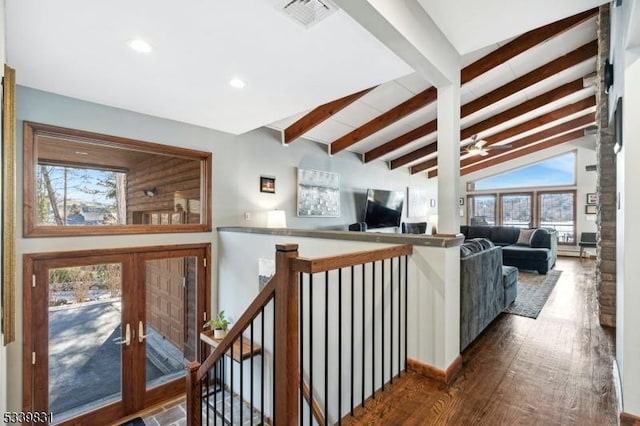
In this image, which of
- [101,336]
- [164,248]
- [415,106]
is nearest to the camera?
[101,336]

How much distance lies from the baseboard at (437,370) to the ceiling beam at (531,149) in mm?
8683

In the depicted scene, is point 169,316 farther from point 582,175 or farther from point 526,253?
point 582,175

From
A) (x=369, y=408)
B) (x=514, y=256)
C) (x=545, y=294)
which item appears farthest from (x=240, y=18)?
(x=514, y=256)

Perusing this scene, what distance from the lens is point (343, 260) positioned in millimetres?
1708

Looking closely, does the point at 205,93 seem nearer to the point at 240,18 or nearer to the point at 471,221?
the point at 240,18

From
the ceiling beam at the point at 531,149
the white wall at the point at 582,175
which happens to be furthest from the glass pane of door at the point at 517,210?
the ceiling beam at the point at 531,149

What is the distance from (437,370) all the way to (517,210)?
9.37m

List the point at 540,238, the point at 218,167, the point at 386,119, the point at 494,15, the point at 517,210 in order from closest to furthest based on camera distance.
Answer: the point at 494,15, the point at 218,167, the point at 386,119, the point at 540,238, the point at 517,210

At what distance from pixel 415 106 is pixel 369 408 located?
405 cm

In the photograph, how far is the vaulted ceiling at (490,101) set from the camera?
12.3ft

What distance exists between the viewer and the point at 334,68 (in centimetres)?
260

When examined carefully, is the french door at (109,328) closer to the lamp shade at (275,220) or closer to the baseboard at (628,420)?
the lamp shade at (275,220)

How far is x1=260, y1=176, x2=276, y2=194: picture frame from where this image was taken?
491 centimetres

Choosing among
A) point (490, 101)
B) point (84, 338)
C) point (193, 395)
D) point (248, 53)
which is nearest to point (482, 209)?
point (490, 101)
